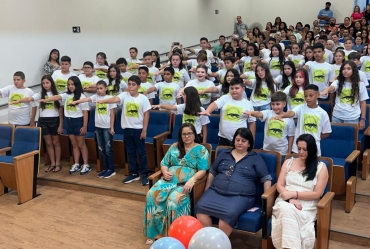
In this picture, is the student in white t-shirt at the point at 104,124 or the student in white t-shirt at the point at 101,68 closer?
the student in white t-shirt at the point at 104,124

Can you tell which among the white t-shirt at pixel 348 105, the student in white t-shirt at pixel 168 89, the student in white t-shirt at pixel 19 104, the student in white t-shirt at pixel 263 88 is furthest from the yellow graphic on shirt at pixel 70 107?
the white t-shirt at pixel 348 105

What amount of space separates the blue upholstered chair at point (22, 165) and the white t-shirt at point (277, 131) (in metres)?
2.46

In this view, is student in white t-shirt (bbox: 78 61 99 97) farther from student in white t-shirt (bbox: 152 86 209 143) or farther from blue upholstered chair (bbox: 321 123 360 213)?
blue upholstered chair (bbox: 321 123 360 213)

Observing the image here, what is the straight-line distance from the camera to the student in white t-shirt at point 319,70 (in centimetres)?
506

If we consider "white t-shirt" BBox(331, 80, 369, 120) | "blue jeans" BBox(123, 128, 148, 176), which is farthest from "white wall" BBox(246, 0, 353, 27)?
"blue jeans" BBox(123, 128, 148, 176)

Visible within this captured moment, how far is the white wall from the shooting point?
1224 centimetres

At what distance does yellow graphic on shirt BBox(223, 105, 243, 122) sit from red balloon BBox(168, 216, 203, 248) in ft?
3.91

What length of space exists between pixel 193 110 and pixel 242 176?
105cm

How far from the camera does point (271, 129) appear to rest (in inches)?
145

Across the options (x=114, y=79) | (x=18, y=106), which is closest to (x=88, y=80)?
(x=114, y=79)

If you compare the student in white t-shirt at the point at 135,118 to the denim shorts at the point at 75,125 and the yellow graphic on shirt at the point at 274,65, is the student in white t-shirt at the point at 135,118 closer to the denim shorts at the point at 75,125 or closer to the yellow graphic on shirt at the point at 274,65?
the denim shorts at the point at 75,125

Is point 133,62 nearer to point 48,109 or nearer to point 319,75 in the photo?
point 48,109

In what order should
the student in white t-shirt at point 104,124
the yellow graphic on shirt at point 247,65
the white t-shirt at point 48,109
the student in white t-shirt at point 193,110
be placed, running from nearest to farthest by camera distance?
the student in white t-shirt at point 193,110, the student in white t-shirt at point 104,124, the white t-shirt at point 48,109, the yellow graphic on shirt at point 247,65

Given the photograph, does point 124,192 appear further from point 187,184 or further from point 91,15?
point 91,15
